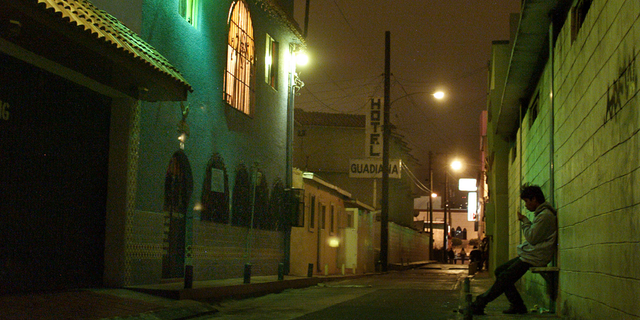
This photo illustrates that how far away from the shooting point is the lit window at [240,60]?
18116 millimetres

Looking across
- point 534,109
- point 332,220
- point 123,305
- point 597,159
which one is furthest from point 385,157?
point 597,159

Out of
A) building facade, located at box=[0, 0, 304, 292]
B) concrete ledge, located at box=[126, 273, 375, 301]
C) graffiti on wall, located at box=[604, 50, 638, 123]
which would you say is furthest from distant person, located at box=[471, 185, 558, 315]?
building facade, located at box=[0, 0, 304, 292]

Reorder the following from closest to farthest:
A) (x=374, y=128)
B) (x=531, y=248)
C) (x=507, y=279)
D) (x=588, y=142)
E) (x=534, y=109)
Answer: (x=588, y=142)
(x=507, y=279)
(x=531, y=248)
(x=534, y=109)
(x=374, y=128)

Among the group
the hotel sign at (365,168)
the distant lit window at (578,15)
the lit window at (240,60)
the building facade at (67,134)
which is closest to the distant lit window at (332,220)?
the hotel sign at (365,168)

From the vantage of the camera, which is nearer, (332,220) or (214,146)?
(214,146)

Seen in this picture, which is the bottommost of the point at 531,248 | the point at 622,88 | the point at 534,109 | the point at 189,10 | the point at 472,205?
the point at 531,248

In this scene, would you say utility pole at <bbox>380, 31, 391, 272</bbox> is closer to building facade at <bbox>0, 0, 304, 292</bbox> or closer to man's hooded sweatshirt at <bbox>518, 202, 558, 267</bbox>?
building facade at <bbox>0, 0, 304, 292</bbox>

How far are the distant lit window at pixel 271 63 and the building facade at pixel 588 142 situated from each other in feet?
31.1

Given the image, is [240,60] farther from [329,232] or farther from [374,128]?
[374,128]

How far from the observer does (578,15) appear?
8.91 metres

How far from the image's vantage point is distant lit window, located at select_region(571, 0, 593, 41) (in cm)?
860

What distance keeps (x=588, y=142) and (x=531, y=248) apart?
91.1 inches

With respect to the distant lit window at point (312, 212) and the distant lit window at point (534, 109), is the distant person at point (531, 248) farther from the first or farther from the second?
the distant lit window at point (312, 212)

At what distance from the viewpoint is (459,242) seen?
94.2 meters
